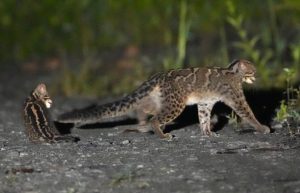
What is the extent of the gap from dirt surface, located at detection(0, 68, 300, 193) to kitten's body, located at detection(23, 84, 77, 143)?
0.15 meters

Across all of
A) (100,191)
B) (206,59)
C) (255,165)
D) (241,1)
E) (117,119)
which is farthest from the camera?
(241,1)

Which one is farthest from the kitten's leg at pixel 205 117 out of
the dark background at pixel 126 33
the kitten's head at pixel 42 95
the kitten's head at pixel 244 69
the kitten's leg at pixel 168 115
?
the dark background at pixel 126 33

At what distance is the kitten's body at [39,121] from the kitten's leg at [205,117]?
147 cm

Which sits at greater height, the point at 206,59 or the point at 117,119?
the point at 206,59

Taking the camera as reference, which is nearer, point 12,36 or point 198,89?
point 198,89

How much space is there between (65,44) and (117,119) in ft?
23.1

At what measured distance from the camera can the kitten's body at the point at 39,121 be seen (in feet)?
35.0

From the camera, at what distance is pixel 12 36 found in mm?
19812

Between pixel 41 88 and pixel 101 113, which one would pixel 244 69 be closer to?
pixel 101 113

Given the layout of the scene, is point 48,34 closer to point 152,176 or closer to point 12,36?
point 12,36

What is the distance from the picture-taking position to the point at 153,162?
375 inches

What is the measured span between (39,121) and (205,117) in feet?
6.25

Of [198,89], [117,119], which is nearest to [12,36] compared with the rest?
[117,119]

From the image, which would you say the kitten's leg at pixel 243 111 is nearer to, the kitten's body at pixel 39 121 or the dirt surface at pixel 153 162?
the dirt surface at pixel 153 162
